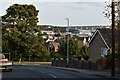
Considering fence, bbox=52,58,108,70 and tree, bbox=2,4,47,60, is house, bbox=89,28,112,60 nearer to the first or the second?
fence, bbox=52,58,108,70

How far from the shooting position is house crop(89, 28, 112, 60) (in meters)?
61.6

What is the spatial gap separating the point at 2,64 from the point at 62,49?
1804 inches

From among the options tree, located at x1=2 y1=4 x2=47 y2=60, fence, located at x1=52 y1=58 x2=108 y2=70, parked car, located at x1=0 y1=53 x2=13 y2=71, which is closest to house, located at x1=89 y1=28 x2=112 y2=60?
fence, located at x1=52 y1=58 x2=108 y2=70

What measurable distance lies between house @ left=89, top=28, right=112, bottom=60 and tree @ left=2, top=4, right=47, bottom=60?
12647 millimetres

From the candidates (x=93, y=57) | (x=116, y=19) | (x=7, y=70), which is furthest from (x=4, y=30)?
(x=116, y=19)

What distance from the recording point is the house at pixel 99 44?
61.6 m

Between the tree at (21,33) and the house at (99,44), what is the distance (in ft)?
41.5

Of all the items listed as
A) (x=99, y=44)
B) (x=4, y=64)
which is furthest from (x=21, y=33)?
(x=4, y=64)

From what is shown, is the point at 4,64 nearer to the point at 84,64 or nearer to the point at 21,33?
the point at 84,64

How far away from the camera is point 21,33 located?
75312 mm

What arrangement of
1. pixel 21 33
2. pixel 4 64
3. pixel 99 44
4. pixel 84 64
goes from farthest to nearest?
1. pixel 21 33
2. pixel 99 44
3. pixel 84 64
4. pixel 4 64

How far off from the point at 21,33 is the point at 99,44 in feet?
57.2

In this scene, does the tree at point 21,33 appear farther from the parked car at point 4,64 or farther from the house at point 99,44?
the parked car at point 4,64

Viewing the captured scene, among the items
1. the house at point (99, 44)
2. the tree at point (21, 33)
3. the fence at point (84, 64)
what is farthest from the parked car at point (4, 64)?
the tree at point (21, 33)
